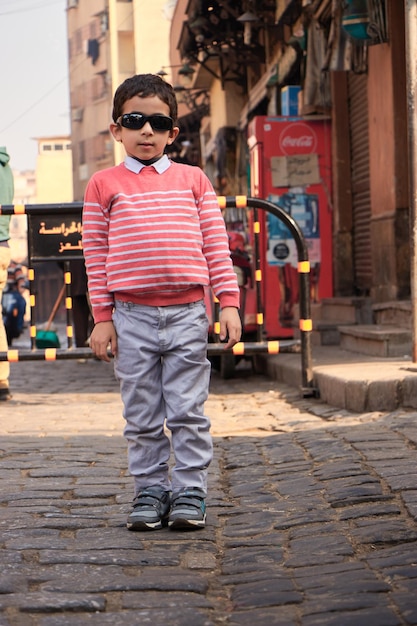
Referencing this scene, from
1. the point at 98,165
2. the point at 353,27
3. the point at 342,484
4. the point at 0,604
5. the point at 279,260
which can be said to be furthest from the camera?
the point at 98,165

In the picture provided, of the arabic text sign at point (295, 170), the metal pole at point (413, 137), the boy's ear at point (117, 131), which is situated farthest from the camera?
the arabic text sign at point (295, 170)

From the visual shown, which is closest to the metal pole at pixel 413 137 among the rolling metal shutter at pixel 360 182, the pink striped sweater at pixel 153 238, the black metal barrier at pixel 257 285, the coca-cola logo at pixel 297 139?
the black metal barrier at pixel 257 285

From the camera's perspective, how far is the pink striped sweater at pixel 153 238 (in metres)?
4.41

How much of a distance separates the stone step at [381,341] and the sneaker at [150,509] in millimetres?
5314

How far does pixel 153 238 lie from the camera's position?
14.4ft

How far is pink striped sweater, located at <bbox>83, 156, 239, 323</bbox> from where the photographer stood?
174 inches

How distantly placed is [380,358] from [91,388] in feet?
9.44

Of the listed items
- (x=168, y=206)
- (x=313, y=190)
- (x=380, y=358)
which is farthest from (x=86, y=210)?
(x=313, y=190)

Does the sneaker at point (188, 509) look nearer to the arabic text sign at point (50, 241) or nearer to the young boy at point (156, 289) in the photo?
the young boy at point (156, 289)

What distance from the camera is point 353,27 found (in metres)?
11.6

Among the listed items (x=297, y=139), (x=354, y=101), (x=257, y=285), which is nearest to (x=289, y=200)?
(x=297, y=139)

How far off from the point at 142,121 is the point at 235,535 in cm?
150

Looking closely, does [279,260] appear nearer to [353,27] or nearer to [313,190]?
[313,190]

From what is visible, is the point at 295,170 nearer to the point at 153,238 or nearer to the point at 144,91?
the point at 144,91
